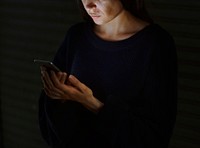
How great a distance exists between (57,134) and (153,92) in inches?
20.5

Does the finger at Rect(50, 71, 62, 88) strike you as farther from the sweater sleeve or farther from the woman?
the sweater sleeve

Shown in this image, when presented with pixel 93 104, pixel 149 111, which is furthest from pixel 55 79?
pixel 149 111

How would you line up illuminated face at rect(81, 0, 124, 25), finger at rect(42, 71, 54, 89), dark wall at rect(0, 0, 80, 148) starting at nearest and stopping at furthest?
1. finger at rect(42, 71, 54, 89)
2. illuminated face at rect(81, 0, 124, 25)
3. dark wall at rect(0, 0, 80, 148)

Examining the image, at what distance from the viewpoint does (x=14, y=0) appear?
3.01m

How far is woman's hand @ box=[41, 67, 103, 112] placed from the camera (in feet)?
4.51

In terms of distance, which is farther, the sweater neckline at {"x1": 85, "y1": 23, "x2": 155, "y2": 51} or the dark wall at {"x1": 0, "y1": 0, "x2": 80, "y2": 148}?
the dark wall at {"x1": 0, "y1": 0, "x2": 80, "y2": 148}

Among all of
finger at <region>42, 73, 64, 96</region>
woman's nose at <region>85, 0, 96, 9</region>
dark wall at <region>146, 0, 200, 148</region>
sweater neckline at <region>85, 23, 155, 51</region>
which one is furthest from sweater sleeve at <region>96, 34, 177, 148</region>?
dark wall at <region>146, 0, 200, 148</region>

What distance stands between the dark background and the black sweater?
0.87 metres

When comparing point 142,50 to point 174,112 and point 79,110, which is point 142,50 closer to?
point 174,112

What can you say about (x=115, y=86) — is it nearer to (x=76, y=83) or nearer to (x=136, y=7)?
(x=76, y=83)

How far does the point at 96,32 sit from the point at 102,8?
219 mm

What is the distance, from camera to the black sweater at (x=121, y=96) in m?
1.42

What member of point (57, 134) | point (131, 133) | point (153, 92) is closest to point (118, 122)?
point (131, 133)

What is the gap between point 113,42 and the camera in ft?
5.07
